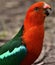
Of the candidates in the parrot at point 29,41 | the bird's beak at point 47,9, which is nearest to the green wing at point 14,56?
the parrot at point 29,41

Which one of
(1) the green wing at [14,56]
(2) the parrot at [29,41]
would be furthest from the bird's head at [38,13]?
(1) the green wing at [14,56]

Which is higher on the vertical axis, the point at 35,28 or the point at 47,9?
the point at 47,9

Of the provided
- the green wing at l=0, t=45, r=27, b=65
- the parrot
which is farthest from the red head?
the green wing at l=0, t=45, r=27, b=65

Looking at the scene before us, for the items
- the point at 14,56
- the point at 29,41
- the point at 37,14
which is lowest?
the point at 14,56

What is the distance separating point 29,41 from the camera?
4.82 metres

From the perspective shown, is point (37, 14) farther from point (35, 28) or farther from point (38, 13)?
point (35, 28)

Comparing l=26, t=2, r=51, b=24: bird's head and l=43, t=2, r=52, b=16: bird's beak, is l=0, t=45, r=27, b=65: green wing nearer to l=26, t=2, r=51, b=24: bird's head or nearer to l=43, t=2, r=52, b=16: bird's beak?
l=26, t=2, r=51, b=24: bird's head

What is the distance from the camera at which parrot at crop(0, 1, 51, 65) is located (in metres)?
4.83

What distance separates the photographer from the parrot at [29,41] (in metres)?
4.83

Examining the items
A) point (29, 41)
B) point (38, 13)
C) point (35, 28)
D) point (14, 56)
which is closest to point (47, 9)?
point (38, 13)

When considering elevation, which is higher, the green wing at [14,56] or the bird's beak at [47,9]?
the bird's beak at [47,9]

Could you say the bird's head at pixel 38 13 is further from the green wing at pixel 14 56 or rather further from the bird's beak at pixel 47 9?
the green wing at pixel 14 56

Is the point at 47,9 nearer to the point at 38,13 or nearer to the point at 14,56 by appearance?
the point at 38,13

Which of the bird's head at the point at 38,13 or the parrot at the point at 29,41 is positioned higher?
the bird's head at the point at 38,13
